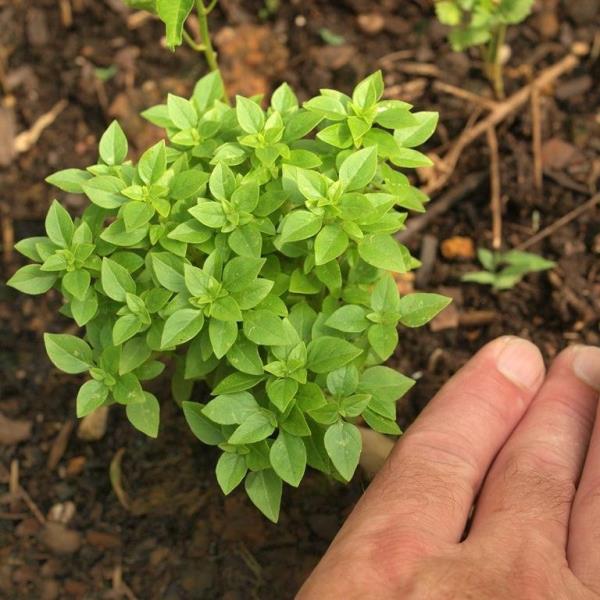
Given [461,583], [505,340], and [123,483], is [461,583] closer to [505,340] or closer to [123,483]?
[505,340]

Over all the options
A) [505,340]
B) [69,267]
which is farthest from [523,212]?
[69,267]

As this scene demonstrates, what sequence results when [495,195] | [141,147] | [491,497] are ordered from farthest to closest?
[141,147]
[495,195]
[491,497]

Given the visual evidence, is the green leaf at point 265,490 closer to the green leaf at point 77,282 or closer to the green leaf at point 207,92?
the green leaf at point 77,282

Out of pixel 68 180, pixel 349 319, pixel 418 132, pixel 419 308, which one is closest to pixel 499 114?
pixel 418 132

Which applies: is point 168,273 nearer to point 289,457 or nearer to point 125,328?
point 125,328

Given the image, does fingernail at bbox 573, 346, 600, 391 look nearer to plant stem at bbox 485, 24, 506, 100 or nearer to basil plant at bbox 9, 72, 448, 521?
basil plant at bbox 9, 72, 448, 521

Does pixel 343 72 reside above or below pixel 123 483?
above

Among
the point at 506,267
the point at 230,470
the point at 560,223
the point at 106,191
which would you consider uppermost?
the point at 106,191
